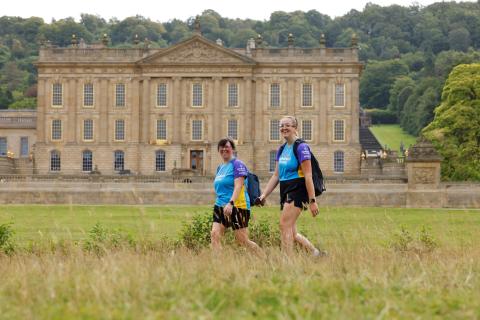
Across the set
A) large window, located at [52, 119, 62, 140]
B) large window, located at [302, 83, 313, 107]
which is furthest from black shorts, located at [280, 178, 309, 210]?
large window, located at [52, 119, 62, 140]

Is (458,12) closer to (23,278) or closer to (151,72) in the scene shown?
(151,72)

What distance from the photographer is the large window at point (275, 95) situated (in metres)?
69.6

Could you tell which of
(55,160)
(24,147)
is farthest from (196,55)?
(24,147)

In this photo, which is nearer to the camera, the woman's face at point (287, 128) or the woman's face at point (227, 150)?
the woman's face at point (287, 128)

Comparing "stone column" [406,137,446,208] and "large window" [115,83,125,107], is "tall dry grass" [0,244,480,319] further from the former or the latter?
"large window" [115,83,125,107]

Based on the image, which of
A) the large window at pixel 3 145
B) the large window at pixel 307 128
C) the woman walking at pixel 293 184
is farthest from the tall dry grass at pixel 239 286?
the large window at pixel 3 145

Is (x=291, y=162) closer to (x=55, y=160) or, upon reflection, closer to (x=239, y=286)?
(x=239, y=286)

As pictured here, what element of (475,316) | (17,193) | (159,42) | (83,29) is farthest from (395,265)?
(159,42)

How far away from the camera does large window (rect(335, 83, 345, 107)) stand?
6912 cm

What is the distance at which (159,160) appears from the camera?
228 ft

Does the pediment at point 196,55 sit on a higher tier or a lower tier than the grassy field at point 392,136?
higher

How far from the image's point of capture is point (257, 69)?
6956cm

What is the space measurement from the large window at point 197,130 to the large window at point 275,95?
5.58 meters

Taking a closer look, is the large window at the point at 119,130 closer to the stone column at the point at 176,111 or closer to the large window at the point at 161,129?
the large window at the point at 161,129
